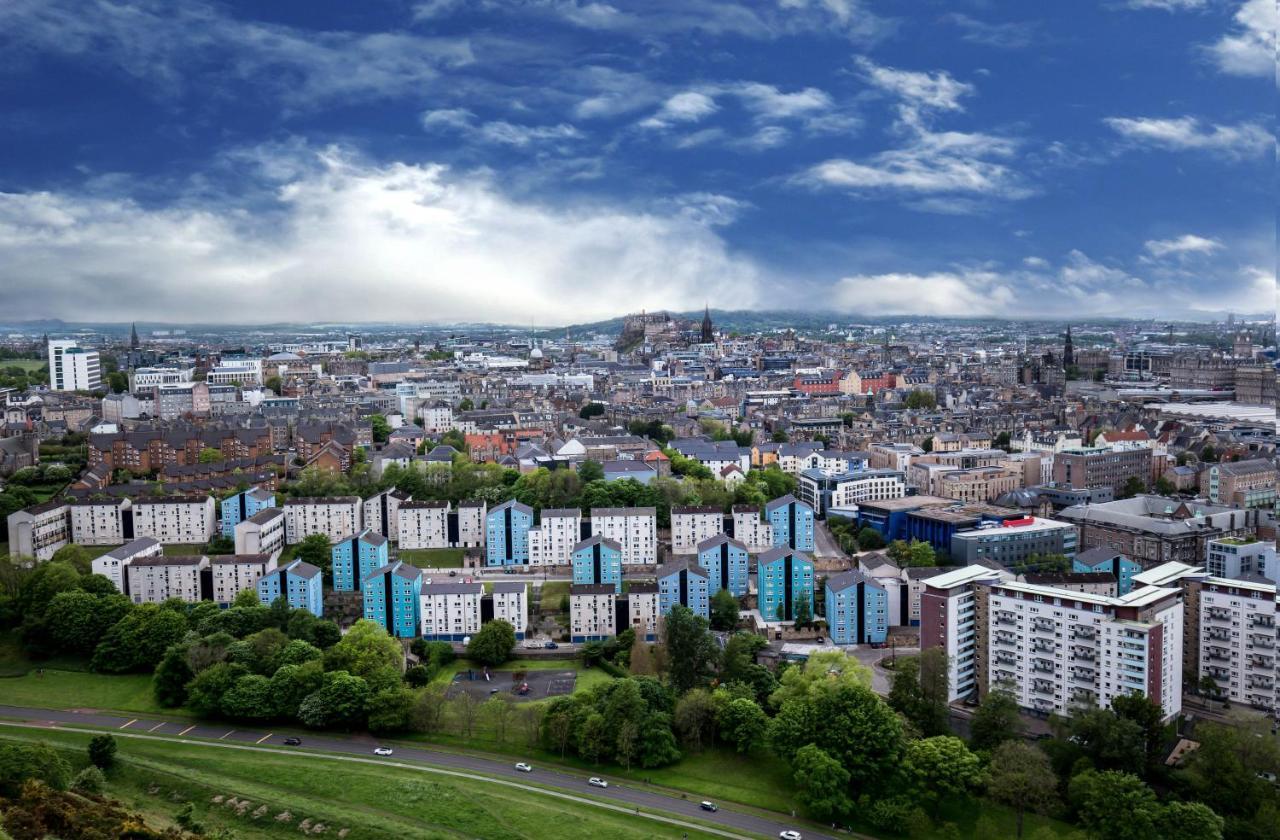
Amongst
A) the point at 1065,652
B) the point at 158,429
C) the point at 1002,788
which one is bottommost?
the point at 1002,788

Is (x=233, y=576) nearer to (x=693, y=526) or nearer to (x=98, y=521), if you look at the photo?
(x=98, y=521)

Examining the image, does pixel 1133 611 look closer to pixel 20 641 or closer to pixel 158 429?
pixel 20 641

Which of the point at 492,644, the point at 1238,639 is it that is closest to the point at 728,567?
the point at 492,644

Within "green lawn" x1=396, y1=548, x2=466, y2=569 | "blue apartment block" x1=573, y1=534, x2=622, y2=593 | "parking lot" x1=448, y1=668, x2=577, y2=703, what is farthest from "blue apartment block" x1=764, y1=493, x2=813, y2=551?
"parking lot" x1=448, y1=668, x2=577, y2=703

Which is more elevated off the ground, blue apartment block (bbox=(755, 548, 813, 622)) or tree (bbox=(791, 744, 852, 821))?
blue apartment block (bbox=(755, 548, 813, 622))

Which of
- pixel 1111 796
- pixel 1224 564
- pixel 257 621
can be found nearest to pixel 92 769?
pixel 257 621

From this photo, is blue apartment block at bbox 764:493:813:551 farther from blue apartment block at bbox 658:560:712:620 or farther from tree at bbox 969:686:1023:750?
tree at bbox 969:686:1023:750
